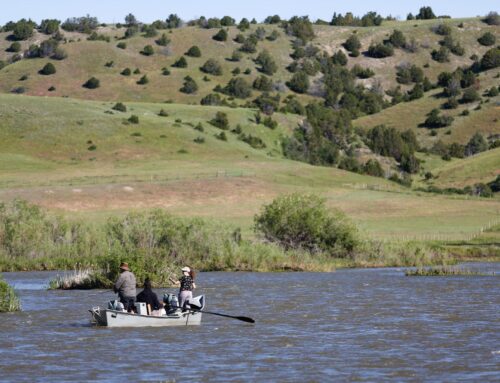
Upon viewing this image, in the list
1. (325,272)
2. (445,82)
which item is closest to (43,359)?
(325,272)

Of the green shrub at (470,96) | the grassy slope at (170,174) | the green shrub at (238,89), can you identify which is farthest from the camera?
the green shrub at (238,89)

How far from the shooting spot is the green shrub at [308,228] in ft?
237

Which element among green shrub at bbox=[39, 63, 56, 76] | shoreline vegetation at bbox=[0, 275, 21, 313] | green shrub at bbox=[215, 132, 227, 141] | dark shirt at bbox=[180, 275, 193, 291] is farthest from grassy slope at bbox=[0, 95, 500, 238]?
dark shirt at bbox=[180, 275, 193, 291]

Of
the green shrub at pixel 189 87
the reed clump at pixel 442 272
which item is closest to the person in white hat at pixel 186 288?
the reed clump at pixel 442 272

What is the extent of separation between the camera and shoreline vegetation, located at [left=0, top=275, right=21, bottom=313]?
43.9m

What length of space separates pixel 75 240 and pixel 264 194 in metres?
41.2

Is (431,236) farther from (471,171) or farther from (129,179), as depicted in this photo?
(471,171)

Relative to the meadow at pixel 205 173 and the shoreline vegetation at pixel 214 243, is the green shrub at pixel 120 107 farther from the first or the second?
the shoreline vegetation at pixel 214 243

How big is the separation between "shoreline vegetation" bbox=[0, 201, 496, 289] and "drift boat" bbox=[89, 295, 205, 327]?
23.7 metres

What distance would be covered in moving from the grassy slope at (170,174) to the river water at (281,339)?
103 feet

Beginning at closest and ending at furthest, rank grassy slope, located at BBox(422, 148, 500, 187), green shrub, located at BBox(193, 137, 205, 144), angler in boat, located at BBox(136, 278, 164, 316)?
angler in boat, located at BBox(136, 278, 164, 316) → grassy slope, located at BBox(422, 148, 500, 187) → green shrub, located at BBox(193, 137, 205, 144)

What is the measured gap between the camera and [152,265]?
5409 cm

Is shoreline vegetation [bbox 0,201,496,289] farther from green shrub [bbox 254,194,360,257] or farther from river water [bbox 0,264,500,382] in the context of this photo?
river water [bbox 0,264,500,382]

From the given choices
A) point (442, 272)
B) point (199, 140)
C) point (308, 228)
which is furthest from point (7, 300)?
point (199, 140)
